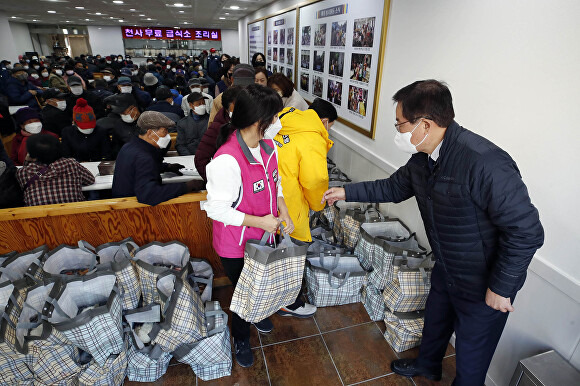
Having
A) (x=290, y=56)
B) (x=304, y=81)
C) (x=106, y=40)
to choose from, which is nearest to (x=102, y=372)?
(x=304, y=81)

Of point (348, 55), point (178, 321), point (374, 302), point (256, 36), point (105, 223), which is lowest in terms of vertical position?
point (374, 302)

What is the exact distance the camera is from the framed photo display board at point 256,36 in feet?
24.6

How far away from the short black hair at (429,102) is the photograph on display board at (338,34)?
229cm

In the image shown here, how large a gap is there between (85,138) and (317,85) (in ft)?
9.49

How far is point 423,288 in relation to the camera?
83.0 inches

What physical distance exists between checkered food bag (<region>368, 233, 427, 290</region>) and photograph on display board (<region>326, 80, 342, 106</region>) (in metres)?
1.77

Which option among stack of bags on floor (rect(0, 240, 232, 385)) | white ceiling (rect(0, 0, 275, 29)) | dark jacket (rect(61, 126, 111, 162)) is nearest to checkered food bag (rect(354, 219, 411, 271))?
Result: stack of bags on floor (rect(0, 240, 232, 385))

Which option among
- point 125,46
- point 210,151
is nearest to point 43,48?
point 125,46

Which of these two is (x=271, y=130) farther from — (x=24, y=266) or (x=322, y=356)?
(x=24, y=266)

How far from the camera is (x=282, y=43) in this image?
5691 millimetres

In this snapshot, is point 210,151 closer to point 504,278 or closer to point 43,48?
point 504,278

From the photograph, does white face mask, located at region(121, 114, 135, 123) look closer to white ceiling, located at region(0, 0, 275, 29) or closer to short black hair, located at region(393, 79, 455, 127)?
short black hair, located at region(393, 79, 455, 127)

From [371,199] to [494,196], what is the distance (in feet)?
2.52

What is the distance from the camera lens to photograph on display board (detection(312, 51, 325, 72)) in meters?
3.90
